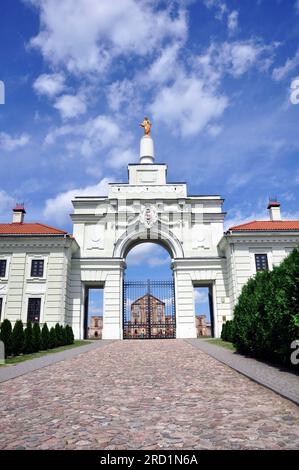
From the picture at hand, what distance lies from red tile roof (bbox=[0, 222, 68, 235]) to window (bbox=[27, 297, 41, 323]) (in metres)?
5.47

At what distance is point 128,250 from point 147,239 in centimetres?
212

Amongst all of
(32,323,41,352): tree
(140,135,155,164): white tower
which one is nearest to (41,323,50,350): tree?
(32,323,41,352): tree

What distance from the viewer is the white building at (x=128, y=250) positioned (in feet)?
92.3

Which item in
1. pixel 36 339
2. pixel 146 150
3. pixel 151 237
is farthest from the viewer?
pixel 146 150

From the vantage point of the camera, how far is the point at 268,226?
31.1m

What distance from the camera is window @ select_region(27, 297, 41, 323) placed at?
27.5 meters

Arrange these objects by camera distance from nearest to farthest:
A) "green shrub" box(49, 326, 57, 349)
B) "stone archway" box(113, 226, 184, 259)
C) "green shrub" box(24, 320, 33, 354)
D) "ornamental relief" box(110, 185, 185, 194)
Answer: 1. "green shrub" box(24, 320, 33, 354)
2. "green shrub" box(49, 326, 57, 349)
3. "stone archway" box(113, 226, 184, 259)
4. "ornamental relief" box(110, 185, 185, 194)

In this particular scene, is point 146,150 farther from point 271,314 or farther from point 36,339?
point 271,314

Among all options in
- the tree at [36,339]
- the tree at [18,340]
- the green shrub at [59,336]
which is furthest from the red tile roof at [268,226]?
the tree at [18,340]

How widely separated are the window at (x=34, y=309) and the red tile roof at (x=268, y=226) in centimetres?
1684

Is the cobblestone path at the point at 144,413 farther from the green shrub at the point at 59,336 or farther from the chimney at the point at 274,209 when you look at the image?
the chimney at the point at 274,209

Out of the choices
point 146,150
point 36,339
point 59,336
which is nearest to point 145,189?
point 146,150

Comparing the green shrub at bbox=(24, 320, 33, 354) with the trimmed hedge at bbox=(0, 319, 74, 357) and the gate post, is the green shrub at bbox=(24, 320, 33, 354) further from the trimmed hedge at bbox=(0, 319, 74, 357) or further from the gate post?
the gate post
